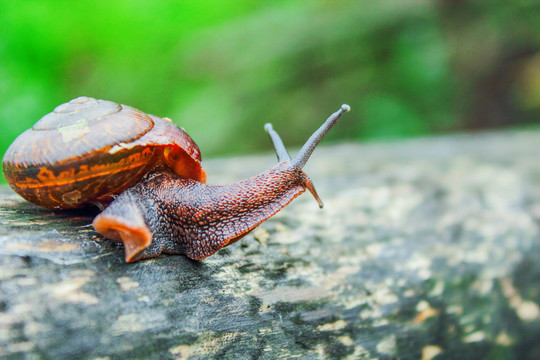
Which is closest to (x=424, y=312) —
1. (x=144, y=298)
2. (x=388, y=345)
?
(x=388, y=345)

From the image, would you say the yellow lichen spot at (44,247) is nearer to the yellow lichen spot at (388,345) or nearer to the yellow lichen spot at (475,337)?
the yellow lichen spot at (388,345)

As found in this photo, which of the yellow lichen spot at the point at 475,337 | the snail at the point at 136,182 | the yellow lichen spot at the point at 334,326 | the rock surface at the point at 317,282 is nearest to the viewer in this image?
the rock surface at the point at 317,282

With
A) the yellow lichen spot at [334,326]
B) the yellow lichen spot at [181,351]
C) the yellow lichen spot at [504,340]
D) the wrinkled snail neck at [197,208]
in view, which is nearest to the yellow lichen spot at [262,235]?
the wrinkled snail neck at [197,208]

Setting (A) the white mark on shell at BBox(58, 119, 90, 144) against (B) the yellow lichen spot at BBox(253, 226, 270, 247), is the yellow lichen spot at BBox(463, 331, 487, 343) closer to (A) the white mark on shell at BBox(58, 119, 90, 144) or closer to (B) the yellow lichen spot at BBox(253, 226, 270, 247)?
(B) the yellow lichen spot at BBox(253, 226, 270, 247)

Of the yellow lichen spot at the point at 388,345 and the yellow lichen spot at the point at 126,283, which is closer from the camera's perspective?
the yellow lichen spot at the point at 126,283

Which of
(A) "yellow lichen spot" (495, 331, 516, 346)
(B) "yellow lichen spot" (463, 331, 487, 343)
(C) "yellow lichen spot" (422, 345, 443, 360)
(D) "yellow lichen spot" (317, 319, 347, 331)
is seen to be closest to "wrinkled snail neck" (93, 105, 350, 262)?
(D) "yellow lichen spot" (317, 319, 347, 331)

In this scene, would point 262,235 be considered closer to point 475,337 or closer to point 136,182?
point 136,182
